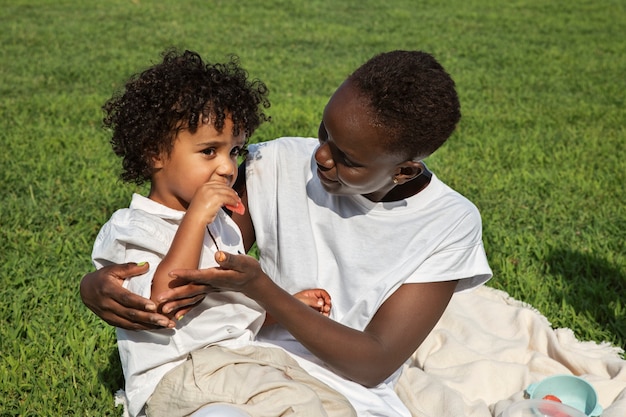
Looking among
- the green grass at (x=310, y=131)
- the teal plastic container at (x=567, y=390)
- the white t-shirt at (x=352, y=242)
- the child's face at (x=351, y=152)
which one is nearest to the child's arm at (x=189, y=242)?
the child's face at (x=351, y=152)

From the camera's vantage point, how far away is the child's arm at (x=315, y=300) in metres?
2.79

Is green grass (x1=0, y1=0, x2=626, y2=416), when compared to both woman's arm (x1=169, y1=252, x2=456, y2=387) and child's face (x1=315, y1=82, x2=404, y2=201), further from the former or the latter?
child's face (x1=315, y1=82, x2=404, y2=201)

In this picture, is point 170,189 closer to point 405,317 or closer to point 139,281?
point 139,281

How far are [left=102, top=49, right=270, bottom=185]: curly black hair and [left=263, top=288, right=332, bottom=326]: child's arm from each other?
63 cm

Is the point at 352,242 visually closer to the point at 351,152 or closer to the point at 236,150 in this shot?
the point at 351,152

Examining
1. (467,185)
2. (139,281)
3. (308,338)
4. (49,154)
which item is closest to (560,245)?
(467,185)

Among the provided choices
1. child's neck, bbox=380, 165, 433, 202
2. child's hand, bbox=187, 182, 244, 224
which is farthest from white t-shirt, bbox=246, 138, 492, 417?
child's hand, bbox=187, 182, 244, 224

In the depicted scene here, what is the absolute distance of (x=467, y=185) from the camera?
577 centimetres

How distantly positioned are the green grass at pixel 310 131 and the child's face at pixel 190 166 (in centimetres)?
106

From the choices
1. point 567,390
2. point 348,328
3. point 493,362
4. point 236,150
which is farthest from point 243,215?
point 567,390

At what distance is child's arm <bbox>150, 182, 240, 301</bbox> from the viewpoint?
2268 mm

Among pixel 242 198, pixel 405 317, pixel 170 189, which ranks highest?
pixel 170 189

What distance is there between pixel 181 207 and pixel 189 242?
398 millimetres

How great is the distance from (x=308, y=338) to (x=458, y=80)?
7316 mm
